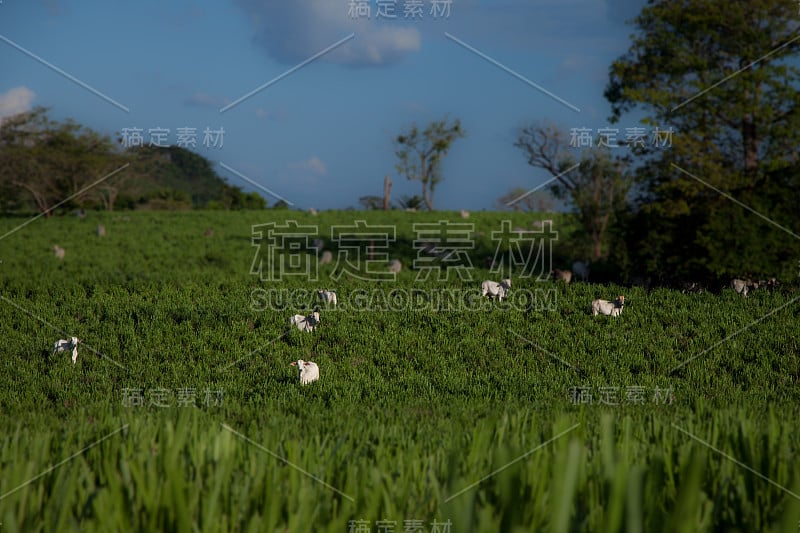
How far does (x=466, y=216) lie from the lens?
29484mm

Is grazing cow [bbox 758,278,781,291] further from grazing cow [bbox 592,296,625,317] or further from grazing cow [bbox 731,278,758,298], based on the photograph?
grazing cow [bbox 592,296,625,317]

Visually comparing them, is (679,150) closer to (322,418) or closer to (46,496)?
(322,418)

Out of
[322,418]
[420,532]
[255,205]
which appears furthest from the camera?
[255,205]

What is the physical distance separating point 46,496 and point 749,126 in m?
14.8

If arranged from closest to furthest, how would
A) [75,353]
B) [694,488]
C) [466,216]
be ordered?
[694,488] < [75,353] < [466,216]

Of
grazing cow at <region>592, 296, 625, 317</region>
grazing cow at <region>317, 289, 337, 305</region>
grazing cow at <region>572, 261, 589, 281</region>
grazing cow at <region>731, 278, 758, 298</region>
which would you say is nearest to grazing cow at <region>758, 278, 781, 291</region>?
grazing cow at <region>731, 278, 758, 298</region>

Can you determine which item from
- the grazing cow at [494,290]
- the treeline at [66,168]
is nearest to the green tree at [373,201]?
the treeline at [66,168]

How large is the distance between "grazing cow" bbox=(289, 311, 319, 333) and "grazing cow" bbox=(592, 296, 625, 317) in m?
4.22

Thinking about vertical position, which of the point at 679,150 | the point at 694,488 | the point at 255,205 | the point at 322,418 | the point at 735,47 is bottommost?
the point at 322,418

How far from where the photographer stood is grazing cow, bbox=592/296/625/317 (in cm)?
927

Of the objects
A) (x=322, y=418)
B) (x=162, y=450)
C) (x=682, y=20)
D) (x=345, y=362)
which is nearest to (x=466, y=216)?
(x=682, y=20)

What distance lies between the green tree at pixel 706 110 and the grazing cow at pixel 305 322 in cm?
707

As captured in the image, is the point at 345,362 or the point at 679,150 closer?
the point at 345,362

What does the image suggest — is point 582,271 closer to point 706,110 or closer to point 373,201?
point 706,110
